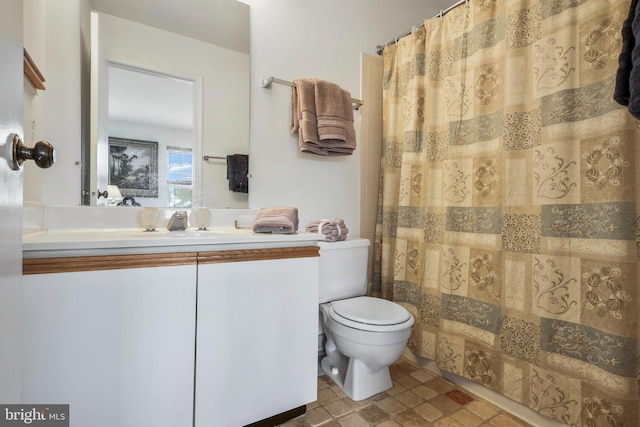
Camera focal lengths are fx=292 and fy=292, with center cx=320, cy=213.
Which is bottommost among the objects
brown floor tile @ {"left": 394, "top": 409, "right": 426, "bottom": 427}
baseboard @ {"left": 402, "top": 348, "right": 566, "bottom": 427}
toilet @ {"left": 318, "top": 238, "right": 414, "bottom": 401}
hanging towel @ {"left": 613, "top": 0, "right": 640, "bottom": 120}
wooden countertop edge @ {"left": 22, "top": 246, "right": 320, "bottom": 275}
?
brown floor tile @ {"left": 394, "top": 409, "right": 426, "bottom": 427}

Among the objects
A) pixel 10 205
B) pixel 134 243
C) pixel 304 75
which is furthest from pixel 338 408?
pixel 304 75

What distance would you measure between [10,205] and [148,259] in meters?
0.48

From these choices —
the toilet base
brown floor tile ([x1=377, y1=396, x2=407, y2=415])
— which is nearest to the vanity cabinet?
the toilet base

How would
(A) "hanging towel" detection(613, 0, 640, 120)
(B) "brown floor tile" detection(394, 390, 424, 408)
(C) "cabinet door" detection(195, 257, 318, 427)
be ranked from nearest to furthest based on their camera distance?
(A) "hanging towel" detection(613, 0, 640, 120) → (C) "cabinet door" detection(195, 257, 318, 427) → (B) "brown floor tile" detection(394, 390, 424, 408)

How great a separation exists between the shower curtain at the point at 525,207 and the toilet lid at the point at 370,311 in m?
0.30

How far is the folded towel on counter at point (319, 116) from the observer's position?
1676 mm

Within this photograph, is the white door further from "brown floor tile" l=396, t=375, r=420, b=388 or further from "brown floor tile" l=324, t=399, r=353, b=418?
"brown floor tile" l=396, t=375, r=420, b=388

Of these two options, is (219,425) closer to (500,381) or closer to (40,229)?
(40,229)

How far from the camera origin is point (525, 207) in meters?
1.27

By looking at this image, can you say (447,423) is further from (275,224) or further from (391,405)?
(275,224)

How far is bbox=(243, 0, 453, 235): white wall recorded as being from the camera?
1.68 meters

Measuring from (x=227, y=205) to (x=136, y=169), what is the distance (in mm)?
451

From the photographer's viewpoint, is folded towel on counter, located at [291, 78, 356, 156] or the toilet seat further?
folded towel on counter, located at [291, 78, 356, 156]

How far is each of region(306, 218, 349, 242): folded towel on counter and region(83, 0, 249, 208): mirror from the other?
44 centimetres
